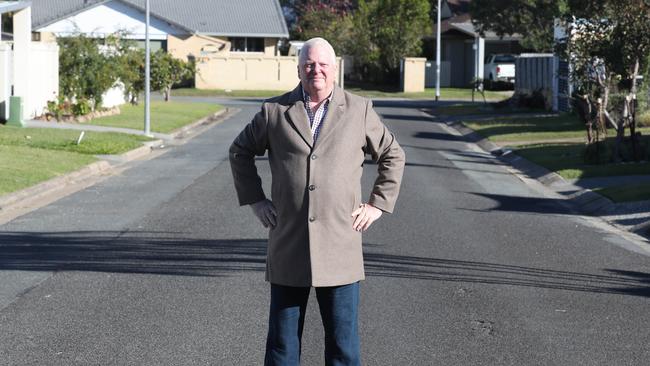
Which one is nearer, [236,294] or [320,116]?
[320,116]

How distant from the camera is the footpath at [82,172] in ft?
53.9

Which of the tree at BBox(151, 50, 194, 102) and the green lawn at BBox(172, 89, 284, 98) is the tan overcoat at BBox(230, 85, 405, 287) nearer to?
the tree at BBox(151, 50, 194, 102)

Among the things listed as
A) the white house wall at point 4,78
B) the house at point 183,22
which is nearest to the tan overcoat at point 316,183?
the white house wall at point 4,78

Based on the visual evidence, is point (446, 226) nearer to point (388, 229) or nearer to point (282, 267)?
point (388, 229)

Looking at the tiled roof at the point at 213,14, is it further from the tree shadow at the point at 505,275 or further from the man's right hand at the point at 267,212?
the man's right hand at the point at 267,212

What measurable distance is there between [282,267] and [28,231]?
8.77 metres

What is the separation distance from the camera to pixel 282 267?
562 cm

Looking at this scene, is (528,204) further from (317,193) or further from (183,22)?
(183,22)

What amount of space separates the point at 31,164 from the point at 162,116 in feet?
56.0

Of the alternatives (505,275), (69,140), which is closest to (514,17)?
(69,140)

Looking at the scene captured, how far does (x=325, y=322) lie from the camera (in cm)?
571

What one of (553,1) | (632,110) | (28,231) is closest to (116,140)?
(632,110)

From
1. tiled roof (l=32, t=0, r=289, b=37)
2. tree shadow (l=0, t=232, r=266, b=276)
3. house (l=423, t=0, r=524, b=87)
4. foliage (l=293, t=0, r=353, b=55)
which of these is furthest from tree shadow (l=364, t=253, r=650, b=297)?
house (l=423, t=0, r=524, b=87)

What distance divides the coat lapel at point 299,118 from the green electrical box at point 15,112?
24.8 metres
